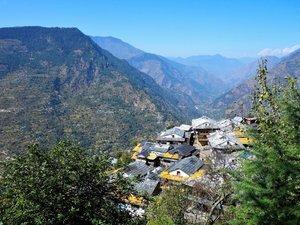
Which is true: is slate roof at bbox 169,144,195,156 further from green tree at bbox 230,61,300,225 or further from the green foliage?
green tree at bbox 230,61,300,225

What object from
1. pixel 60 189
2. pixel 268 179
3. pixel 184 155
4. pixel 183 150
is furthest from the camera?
pixel 183 150

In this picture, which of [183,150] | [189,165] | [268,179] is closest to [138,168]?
[189,165]

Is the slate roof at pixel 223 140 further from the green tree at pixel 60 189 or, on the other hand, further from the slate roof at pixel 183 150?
the green tree at pixel 60 189

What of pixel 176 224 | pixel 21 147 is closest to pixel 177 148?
pixel 176 224

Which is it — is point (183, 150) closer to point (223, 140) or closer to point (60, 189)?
point (223, 140)

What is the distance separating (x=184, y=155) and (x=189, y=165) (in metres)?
11.2

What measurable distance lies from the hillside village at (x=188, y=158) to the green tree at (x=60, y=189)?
48.4 feet

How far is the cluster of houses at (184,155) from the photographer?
53.3m

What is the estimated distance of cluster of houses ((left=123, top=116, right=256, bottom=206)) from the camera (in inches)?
2100

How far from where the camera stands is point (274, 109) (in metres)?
21.3

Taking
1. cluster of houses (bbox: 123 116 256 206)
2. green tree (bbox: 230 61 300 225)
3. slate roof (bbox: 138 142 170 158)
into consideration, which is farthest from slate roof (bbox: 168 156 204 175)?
green tree (bbox: 230 61 300 225)

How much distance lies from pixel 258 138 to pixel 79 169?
8778 millimetres

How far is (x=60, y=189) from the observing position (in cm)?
2094

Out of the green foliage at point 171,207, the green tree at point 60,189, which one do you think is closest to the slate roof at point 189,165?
the green foliage at point 171,207
